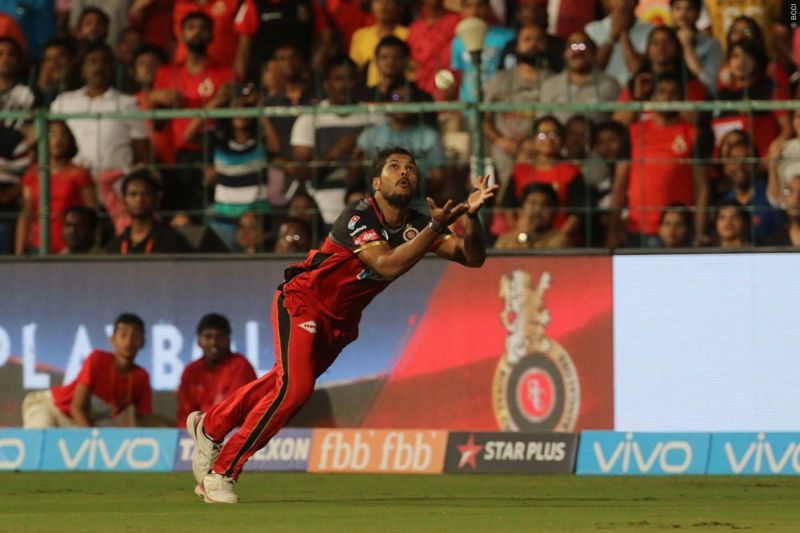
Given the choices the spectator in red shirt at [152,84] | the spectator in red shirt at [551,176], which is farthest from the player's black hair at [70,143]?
the spectator in red shirt at [551,176]

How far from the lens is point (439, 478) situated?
1234cm

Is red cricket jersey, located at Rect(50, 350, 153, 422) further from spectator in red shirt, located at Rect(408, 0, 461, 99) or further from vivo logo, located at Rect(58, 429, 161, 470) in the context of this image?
spectator in red shirt, located at Rect(408, 0, 461, 99)

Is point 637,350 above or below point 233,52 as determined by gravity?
below

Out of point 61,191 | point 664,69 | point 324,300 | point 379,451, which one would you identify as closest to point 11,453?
point 61,191

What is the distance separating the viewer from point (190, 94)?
1527 centimetres

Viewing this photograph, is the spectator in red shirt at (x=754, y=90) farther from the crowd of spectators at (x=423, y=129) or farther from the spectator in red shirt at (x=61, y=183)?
the spectator in red shirt at (x=61, y=183)

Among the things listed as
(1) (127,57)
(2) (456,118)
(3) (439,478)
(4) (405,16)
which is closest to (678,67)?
(2) (456,118)

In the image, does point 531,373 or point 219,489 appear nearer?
point 219,489

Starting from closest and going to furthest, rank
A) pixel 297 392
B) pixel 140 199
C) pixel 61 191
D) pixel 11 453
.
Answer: pixel 297 392
pixel 11 453
pixel 140 199
pixel 61 191

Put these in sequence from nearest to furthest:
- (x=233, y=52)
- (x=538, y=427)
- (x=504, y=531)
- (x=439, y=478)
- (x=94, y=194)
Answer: (x=504, y=531)
(x=439, y=478)
(x=538, y=427)
(x=94, y=194)
(x=233, y=52)

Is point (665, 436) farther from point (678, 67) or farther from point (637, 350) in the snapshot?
point (678, 67)

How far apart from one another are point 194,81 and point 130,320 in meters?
2.74

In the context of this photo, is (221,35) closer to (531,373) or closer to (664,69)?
(664,69)

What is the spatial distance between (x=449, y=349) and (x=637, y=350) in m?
1.46
